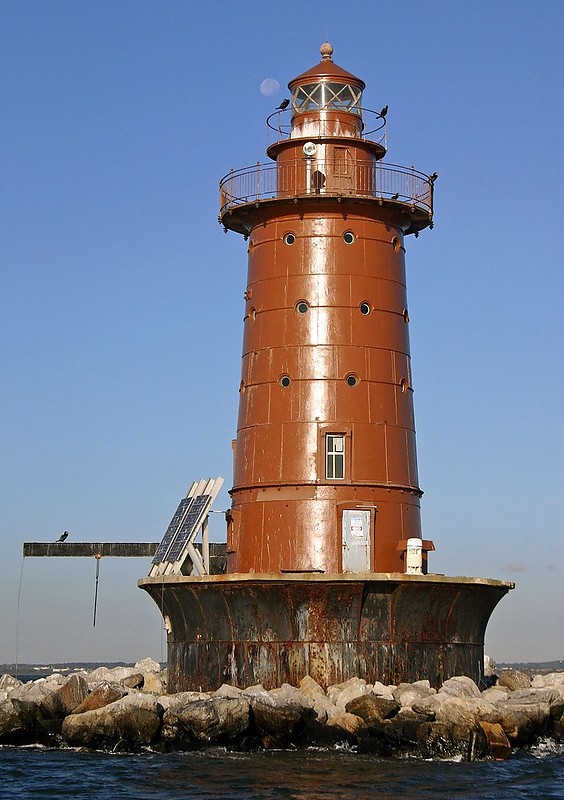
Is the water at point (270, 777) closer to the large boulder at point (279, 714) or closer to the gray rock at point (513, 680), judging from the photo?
the large boulder at point (279, 714)

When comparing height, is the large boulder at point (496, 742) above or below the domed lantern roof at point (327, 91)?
below

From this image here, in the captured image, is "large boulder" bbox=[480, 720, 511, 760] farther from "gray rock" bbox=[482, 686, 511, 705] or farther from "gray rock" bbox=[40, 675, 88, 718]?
"gray rock" bbox=[40, 675, 88, 718]

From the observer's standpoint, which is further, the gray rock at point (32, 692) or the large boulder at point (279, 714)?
the gray rock at point (32, 692)

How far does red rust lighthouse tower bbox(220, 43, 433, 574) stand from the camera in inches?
1059

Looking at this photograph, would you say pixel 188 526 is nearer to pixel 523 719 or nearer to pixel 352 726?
pixel 352 726

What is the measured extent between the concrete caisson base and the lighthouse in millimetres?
25

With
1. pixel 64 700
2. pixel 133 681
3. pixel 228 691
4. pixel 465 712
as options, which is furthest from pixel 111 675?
pixel 465 712

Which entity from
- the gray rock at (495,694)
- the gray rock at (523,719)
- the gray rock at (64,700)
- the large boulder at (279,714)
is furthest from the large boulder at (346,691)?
the gray rock at (64,700)

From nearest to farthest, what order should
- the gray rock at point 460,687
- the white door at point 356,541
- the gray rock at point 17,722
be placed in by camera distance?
1. the gray rock at point 460,687
2. the gray rock at point 17,722
3. the white door at point 356,541

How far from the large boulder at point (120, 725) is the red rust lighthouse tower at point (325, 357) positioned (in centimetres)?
417

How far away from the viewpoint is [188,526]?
28625 millimetres

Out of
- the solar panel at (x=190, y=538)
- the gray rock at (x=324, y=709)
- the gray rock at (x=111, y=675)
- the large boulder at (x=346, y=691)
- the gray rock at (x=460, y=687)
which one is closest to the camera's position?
the gray rock at (x=324, y=709)

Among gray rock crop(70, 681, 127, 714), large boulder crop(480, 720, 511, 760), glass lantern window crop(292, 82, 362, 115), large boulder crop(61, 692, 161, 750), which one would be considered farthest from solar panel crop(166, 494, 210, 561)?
glass lantern window crop(292, 82, 362, 115)

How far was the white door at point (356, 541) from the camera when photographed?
2655cm
